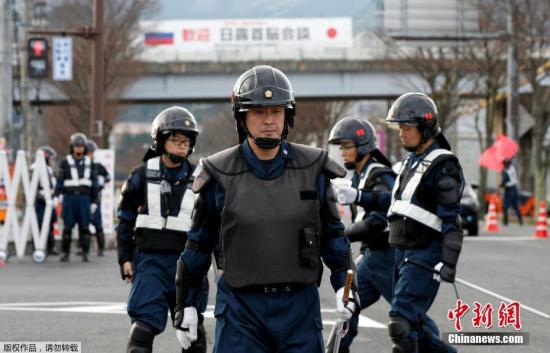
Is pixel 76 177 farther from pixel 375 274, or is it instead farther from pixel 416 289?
pixel 416 289

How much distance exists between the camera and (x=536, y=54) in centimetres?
3959

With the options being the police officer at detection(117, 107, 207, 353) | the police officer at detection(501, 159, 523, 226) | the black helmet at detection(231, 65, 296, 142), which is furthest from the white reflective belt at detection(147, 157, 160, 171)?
the police officer at detection(501, 159, 523, 226)

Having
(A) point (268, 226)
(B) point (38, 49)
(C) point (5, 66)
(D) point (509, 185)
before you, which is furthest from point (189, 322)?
(D) point (509, 185)

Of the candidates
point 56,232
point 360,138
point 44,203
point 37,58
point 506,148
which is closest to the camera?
point 360,138

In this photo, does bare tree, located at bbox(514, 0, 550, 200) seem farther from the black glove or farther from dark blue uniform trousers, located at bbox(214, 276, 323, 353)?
dark blue uniform trousers, located at bbox(214, 276, 323, 353)

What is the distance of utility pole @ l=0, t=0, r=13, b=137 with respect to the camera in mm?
29422

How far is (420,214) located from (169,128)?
1749mm

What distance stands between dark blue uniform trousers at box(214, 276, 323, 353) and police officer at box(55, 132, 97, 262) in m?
12.8

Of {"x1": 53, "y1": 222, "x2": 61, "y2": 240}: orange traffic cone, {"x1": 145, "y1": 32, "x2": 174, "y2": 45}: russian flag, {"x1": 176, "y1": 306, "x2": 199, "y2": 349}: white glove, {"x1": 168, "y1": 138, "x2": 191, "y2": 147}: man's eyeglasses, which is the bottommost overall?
{"x1": 53, "y1": 222, "x2": 61, "y2": 240}: orange traffic cone

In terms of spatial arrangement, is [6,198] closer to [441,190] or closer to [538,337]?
[538,337]

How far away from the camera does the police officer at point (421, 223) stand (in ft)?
24.8

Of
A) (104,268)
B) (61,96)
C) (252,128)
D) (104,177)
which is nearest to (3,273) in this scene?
(104,268)

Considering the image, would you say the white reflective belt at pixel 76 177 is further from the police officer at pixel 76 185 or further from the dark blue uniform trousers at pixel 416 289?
the dark blue uniform trousers at pixel 416 289

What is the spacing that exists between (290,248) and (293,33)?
57.1 m
